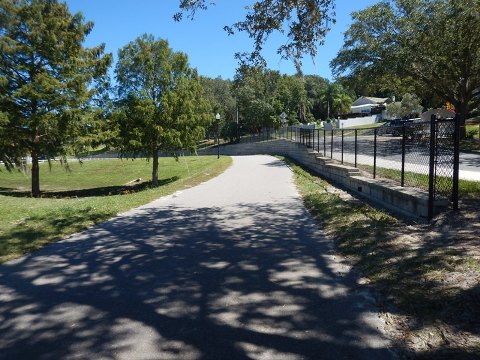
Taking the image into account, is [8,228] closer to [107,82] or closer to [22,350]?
[22,350]

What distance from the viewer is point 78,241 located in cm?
776

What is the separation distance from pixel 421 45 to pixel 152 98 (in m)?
17.1

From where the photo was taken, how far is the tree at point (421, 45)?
2562 cm

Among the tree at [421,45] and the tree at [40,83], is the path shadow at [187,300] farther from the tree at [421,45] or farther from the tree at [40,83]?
the tree at [421,45]

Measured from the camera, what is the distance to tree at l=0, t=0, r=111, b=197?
74.4 ft

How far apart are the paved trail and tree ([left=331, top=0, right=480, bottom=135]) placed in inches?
883

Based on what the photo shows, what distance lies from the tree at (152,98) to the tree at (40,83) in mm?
2119

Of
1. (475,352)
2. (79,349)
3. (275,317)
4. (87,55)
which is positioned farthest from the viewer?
(87,55)

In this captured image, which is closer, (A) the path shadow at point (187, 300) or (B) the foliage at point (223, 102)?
(A) the path shadow at point (187, 300)

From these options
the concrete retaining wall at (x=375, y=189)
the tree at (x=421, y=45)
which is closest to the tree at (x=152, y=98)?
the concrete retaining wall at (x=375, y=189)

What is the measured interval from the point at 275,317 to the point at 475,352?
1.69 m

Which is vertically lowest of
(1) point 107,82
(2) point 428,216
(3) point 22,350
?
(3) point 22,350

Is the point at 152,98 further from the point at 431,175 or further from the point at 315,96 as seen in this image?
the point at 315,96

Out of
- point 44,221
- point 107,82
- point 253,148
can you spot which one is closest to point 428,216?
point 44,221
